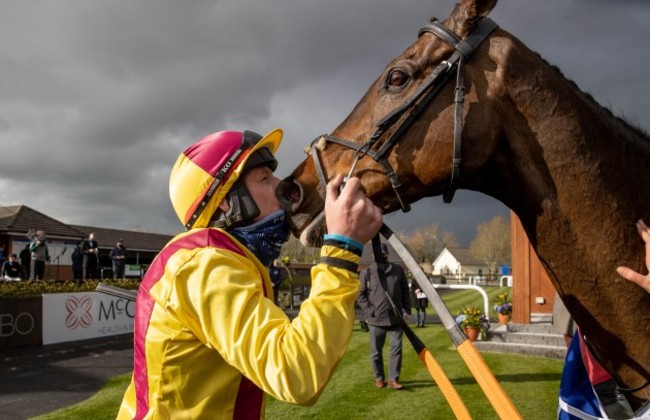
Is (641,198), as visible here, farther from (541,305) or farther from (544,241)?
(541,305)

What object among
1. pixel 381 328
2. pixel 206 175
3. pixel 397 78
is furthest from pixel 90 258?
pixel 397 78

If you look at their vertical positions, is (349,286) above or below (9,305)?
above

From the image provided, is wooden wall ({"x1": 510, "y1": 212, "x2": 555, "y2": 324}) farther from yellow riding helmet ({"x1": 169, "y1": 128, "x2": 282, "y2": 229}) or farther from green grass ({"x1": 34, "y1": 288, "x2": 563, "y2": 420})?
yellow riding helmet ({"x1": 169, "y1": 128, "x2": 282, "y2": 229})

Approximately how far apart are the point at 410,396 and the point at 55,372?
6.70m

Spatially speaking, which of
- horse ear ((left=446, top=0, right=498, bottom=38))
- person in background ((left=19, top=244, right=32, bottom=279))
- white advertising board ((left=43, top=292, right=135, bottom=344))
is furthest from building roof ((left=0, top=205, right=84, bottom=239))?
horse ear ((left=446, top=0, right=498, bottom=38))

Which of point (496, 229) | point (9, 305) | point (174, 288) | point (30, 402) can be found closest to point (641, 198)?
point (174, 288)

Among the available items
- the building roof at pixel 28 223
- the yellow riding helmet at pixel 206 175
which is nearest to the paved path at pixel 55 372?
the yellow riding helmet at pixel 206 175

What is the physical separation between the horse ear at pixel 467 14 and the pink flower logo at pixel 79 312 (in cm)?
1379

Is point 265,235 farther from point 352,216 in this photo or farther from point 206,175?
point 352,216

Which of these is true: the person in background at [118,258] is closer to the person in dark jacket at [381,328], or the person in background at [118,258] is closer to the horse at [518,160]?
the person in dark jacket at [381,328]

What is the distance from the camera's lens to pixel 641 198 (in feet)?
6.46

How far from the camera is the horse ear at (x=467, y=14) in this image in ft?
6.71

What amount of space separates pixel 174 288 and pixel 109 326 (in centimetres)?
1438

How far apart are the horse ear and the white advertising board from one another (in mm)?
12780
